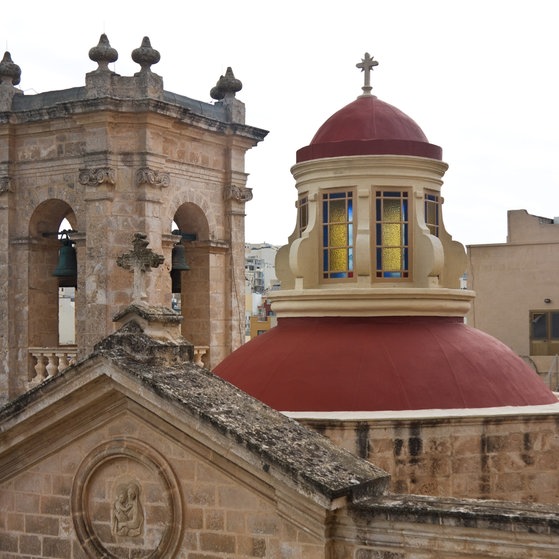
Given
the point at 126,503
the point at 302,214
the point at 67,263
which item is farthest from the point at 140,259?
the point at 67,263

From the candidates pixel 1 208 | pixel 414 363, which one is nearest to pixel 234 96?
pixel 1 208

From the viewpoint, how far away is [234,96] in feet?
64.7

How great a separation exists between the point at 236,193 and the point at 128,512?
1083 centimetres

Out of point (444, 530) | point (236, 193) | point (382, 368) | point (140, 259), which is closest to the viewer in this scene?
point (444, 530)

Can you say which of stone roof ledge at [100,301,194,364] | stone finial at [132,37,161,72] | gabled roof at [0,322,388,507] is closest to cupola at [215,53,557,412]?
stone roof ledge at [100,301,194,364]

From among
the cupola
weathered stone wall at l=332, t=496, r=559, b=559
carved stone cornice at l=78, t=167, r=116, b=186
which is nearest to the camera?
weathered stone wall at l=332, t=496, r=559, b=559

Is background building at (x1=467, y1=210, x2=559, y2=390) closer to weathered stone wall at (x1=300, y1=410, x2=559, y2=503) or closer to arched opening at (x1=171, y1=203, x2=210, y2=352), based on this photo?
arched opening at (x1=171, y1=203, x2=210, y2=352)

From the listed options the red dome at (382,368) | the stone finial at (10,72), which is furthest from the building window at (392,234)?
the stone finial at (10,72)

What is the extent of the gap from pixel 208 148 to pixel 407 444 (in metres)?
8.73

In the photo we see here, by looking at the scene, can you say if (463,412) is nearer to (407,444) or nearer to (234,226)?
(407,444)

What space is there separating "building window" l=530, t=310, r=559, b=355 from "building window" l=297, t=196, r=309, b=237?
21.9 m

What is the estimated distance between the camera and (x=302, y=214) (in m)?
14.8

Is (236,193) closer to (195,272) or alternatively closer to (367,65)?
(195,272)

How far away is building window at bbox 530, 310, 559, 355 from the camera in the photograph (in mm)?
35312
